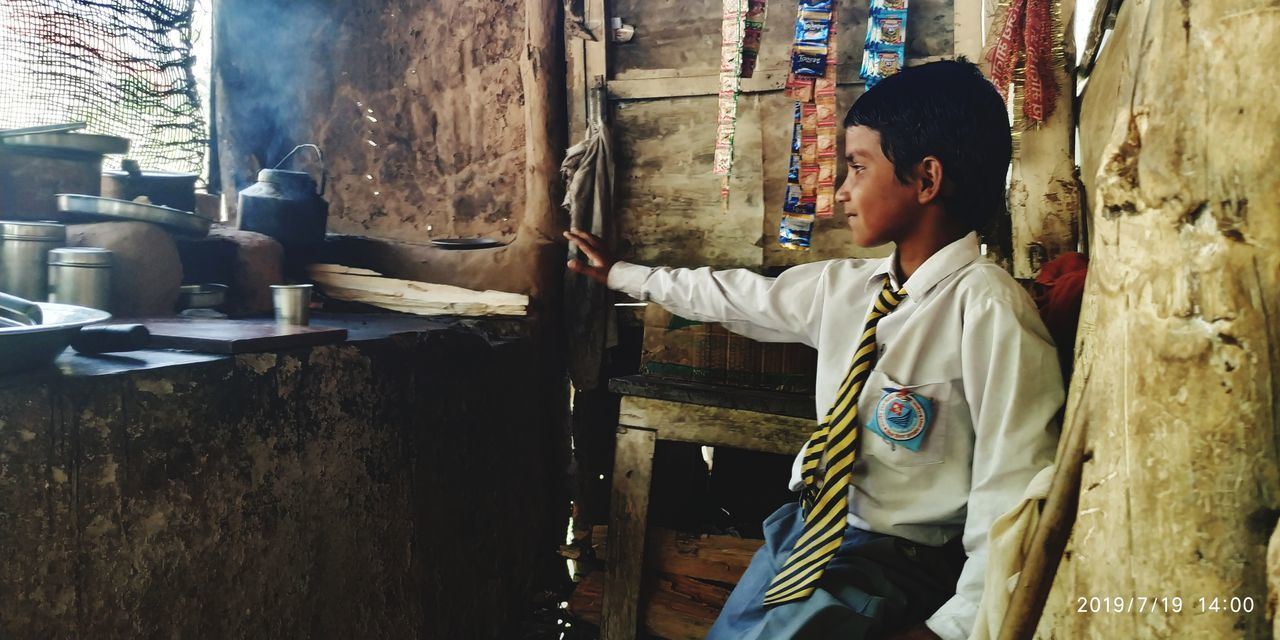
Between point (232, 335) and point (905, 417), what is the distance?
5.96 feet

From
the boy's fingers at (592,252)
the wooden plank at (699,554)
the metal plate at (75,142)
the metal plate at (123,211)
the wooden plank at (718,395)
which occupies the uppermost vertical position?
the metal plate at (75,142)

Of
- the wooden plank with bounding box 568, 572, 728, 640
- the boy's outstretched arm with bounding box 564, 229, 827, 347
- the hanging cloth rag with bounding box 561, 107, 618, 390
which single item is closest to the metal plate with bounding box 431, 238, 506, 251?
the hanging cloth rag with bounding box 561, 107, 618, 390

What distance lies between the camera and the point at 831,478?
63.2 inches

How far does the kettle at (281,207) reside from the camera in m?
3.27

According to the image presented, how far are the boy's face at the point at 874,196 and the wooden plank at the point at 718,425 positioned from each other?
861 mm

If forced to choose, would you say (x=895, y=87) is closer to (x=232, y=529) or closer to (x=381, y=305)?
(x=232, y=529)

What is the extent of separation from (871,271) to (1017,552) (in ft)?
3.00

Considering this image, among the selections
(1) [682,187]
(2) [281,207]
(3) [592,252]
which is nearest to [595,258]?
(3) [592,252]

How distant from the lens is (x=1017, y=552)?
1.18 meters

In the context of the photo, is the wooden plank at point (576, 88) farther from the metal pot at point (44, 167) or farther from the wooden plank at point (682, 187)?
the metal pot at point (44, 167)

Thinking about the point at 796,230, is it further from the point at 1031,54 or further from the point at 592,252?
the point at 1031,54

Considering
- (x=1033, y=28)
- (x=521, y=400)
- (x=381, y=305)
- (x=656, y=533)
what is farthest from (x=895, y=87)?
(x=381, y=305)

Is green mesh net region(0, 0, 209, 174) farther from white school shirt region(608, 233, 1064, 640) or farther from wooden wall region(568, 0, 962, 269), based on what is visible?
white school shirt region(608, 233, 1064, 640)

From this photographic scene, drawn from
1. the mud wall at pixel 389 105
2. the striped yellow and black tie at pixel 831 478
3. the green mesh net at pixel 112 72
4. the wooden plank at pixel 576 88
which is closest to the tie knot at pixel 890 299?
the striped yellow and black tie at pixel 831 478
